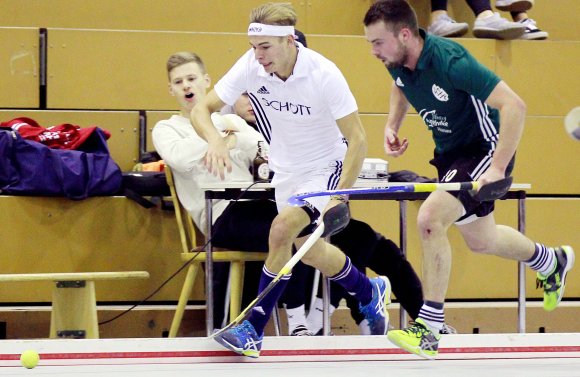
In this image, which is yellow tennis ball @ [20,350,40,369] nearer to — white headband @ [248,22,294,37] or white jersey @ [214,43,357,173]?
white jersey @ [214,43,357,173]

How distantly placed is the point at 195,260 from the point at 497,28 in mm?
2299

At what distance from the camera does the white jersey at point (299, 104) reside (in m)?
4.06

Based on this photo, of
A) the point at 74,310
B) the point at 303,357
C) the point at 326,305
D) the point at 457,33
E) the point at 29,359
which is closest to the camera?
the point at 29,359

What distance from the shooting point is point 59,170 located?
4953 millimetres

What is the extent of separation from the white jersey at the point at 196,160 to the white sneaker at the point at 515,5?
1.98 meters

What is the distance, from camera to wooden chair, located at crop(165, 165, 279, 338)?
468 cm

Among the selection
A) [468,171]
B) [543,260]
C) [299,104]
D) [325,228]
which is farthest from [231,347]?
[543,260]

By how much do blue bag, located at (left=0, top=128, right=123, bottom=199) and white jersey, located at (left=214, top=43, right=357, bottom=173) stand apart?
1055 millimetres

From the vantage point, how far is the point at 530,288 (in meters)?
5.58

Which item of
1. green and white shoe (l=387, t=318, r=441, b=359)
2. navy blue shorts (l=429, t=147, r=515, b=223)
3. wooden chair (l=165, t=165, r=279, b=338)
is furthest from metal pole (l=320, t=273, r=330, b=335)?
green and white shoe (l=387, t=318, r=441, b=359)

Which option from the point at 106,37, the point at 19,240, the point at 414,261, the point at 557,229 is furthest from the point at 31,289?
the point at 557,229

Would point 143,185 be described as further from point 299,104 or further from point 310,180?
point 299,104

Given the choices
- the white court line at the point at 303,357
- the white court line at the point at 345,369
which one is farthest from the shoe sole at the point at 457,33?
the white court line at the point at 345,369

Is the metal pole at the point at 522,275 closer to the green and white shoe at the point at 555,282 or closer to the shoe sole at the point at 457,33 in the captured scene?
the green and white shoe at the point at 555,282
